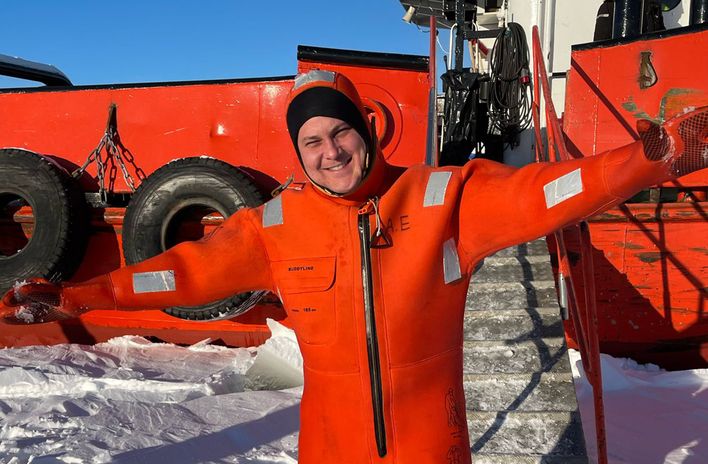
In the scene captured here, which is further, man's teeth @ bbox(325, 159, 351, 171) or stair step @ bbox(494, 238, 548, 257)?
stair step @ bbox(494, 238, 548, 257)

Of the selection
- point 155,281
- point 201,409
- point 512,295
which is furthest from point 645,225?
point 155,281

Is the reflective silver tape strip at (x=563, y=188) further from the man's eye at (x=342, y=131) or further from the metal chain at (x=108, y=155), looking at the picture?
the metal chain at (x=108, y=155)

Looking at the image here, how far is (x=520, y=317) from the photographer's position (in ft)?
12.2

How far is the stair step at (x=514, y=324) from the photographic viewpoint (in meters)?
3.63

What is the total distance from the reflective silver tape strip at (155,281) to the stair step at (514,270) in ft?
8.38

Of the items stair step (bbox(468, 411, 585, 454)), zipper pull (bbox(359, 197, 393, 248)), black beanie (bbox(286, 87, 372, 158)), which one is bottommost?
stair step (bbox(468, 411, 585, 454))

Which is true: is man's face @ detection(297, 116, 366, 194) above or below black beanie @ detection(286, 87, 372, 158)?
below

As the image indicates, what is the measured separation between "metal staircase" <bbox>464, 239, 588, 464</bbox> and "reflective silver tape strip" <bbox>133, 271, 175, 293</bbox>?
6.54ft

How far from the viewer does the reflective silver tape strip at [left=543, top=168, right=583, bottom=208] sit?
1.41 metres

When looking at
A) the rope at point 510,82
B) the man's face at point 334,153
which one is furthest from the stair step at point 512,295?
the rope at point 510,82

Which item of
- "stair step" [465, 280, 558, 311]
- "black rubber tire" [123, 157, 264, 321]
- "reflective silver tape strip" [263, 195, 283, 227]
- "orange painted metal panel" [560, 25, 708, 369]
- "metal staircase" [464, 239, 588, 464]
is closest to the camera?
"reflective silver tape strip" [263, 195, 283, 227]

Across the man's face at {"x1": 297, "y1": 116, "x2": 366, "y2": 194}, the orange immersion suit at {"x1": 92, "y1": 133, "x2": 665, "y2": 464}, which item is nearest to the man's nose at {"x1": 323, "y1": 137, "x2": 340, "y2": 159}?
the man's face at {"x1": 297, "y1": 116, "x2": 366, "y2": 194}

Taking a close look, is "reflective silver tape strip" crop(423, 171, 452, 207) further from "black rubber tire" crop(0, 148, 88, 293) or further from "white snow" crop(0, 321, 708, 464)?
"black rubber tire" crop(0, 148, 88, 293)

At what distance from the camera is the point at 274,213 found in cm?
183
